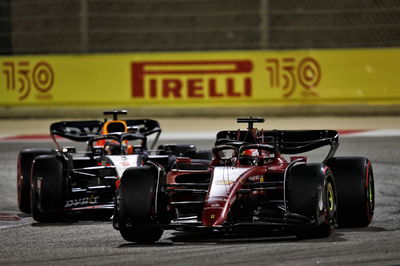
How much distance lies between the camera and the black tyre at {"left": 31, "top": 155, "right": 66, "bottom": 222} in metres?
10.4

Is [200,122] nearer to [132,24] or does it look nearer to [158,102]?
[158,102]

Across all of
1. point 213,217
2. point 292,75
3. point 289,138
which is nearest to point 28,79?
point 292,75

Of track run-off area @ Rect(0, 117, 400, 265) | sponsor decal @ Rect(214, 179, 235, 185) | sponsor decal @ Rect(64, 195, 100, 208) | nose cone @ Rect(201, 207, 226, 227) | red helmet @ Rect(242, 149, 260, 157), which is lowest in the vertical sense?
track run-off area @ Rect(0, 117, 400, 265)

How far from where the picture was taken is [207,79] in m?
21.2

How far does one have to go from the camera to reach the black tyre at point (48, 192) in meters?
10.4

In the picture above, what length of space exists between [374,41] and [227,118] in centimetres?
414

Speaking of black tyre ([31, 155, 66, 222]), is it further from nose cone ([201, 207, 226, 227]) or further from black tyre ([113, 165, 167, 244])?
nose cone ([201, 207, 226, 227])

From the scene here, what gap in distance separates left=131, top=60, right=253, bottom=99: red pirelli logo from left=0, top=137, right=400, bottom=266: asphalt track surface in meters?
10.5

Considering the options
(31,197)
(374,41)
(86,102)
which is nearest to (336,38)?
(374,41)

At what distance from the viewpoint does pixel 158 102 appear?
21438mm

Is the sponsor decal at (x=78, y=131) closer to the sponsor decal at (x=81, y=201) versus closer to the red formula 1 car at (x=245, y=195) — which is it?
the sponsor decal at (x=81, y=201)

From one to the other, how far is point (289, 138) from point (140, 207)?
2066 millimetres

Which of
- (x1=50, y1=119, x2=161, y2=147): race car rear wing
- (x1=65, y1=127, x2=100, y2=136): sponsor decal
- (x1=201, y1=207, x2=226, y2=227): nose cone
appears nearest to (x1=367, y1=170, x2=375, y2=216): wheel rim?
(x1=201, y1=207, x2=226, y2=227): nose cone

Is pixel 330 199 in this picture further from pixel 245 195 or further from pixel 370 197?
pixel 370 197
